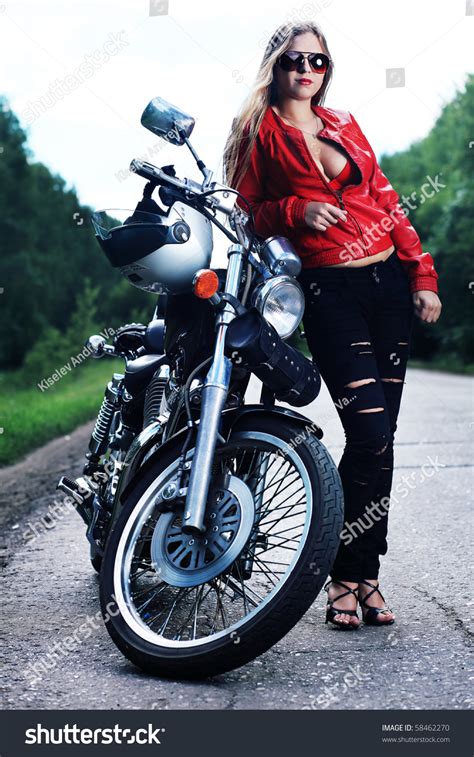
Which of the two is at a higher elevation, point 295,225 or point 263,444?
point 295,225

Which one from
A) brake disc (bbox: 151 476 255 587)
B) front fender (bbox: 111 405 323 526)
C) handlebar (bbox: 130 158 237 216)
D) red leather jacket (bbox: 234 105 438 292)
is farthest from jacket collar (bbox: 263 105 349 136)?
brake disc (bbox: 151 476 255 587)

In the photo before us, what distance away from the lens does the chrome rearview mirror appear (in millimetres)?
2932

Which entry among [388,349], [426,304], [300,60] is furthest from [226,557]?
[300,60]

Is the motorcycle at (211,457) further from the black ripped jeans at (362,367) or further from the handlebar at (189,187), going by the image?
the black ripped jeans at (362,367)

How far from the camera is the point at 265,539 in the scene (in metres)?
3.09

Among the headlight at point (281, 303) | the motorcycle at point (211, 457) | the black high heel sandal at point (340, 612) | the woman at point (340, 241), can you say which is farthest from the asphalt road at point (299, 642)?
the headlight at point (281, 303)

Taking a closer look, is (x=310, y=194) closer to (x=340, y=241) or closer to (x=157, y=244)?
(x=340, y=241)

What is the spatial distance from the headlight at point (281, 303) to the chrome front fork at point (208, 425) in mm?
83

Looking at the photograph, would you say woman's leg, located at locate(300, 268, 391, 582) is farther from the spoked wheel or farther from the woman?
the spoked wheel

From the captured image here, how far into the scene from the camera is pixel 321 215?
3.28 metres

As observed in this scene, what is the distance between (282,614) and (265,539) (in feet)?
1.12

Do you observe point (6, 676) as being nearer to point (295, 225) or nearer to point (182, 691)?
point (182, 691)

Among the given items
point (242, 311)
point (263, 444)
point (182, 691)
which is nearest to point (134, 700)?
point (182, 691)
